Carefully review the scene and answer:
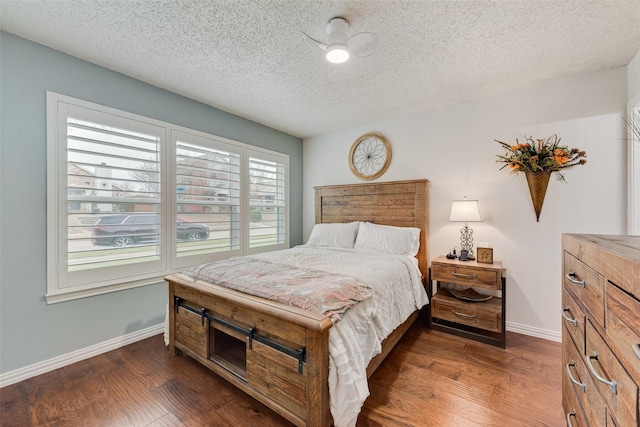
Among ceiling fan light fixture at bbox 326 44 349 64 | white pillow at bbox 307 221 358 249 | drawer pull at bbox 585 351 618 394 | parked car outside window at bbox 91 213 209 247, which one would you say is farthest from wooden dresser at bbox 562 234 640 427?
parked car outside window at bbox 91 213 209 247

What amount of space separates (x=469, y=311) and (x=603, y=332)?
1843 millimetres

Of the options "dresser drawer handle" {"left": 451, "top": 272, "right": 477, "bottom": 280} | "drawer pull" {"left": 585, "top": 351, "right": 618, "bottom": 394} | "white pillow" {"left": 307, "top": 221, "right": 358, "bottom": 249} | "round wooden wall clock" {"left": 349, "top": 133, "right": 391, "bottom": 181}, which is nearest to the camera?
"drawer pull" {"left": 585, "top": 351, "right": 618, "bottom": 394}

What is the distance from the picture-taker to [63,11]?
1735 millimetres

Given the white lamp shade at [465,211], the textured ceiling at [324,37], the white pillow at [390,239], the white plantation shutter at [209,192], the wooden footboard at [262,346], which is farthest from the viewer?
the white pillow at [390,239]

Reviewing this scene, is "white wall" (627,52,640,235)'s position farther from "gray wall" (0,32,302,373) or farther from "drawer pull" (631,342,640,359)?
"gray wall" (0,32,302,373)

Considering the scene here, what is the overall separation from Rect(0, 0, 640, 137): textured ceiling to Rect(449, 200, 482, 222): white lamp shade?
3.94 feet

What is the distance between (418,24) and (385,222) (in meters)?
2.24

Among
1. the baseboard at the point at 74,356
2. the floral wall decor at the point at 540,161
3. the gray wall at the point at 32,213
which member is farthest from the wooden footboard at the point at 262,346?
the floral wall decor at the point at 540,161

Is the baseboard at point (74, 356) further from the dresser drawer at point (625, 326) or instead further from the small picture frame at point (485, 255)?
the small picture frame at point (485, 255)

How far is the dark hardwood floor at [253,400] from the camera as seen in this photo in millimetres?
1572

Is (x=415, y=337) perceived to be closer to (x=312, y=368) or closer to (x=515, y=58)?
(x=312, y=368)

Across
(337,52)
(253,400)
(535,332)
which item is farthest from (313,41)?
(535,332)

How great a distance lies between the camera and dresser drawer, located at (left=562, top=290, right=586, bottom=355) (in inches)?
42.2

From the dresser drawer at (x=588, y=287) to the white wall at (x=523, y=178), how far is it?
5.61 feet
